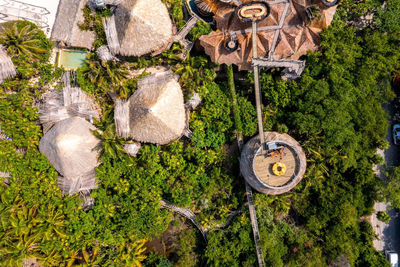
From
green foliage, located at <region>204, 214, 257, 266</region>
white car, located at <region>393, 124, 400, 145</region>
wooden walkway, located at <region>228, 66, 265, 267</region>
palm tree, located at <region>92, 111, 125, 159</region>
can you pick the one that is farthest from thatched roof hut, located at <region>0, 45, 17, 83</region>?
white car, located at <region>393, 124, 400, 145</region>

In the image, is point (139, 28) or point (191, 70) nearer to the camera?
point (139, 28)

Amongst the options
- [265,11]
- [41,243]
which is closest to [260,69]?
[265,11]

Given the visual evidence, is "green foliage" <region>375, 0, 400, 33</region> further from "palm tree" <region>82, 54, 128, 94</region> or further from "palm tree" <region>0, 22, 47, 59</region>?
"palm tree" <region>0, 22, 47, 59</region>

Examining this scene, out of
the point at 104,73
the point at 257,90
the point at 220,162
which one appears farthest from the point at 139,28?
the point at 220,162

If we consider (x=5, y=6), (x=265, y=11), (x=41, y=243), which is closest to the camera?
(x=41, y=243)

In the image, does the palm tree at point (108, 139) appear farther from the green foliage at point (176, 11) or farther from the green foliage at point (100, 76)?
the green foliage at point (176, 11)

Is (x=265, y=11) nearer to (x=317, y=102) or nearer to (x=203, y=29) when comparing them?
(x=203, y=29)

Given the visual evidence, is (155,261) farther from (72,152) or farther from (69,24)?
(69,24)
